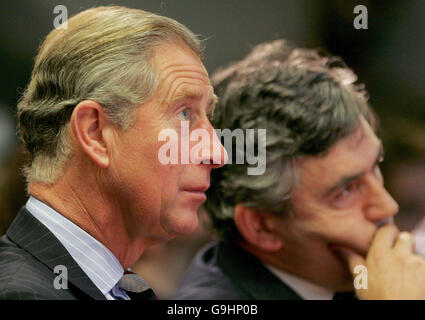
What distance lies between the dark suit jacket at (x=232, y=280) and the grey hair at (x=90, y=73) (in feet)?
2.49

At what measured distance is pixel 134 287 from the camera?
1540 millimetres

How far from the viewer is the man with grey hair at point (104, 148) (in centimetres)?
140

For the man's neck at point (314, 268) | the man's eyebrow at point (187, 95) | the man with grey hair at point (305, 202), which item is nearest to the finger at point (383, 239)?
the man with grey hair at point (305, 202)

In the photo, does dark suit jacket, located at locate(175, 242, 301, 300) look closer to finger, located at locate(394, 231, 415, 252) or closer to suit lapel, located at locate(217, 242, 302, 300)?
suit lapel, located at locate(217, 242, 302, 300)

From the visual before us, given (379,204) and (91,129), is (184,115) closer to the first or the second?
(91,129)

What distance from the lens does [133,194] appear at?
1441mm

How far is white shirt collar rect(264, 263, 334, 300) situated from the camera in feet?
6.68

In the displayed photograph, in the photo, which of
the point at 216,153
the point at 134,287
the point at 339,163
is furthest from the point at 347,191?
the point at 134,287

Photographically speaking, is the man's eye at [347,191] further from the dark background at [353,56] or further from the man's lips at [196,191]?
the man's lips at [196,191]

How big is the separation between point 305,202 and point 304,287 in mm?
276
